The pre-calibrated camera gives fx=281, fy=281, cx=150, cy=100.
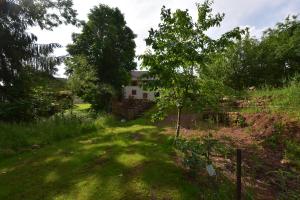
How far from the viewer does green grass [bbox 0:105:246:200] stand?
17.5 ft

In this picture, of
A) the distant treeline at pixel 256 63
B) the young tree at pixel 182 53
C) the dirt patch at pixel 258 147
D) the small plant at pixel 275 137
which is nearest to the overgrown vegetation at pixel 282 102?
the dirt patch at pixel 258 147

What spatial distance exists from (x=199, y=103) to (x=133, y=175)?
2.98 metres

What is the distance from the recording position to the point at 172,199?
504 cm

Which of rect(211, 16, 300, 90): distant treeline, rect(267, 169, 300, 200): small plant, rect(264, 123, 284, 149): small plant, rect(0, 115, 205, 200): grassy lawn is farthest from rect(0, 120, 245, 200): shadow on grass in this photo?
rect(211, 16, 300, 90): distant treeline

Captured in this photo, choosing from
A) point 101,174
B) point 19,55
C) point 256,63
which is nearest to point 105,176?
point 101,174

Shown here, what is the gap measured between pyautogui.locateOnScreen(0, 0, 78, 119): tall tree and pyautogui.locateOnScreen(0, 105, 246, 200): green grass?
6.79 m

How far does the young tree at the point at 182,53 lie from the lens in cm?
745

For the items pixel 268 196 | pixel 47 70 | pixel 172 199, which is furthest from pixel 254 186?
pixel 47 70

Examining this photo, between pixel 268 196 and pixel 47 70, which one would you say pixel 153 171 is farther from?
pixel 47 70

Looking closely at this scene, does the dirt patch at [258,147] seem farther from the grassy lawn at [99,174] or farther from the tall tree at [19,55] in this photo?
the tall tree at [19,55]

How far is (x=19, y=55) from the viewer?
50.2ft

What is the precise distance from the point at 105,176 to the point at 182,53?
143 inches

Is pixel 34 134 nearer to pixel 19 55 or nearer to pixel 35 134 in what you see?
pixel 35 134

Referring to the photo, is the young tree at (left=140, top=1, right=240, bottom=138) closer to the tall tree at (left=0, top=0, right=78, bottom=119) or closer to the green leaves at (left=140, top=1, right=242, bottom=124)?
the green leaves at (left=140, top=1, right=242, bottom=124)
